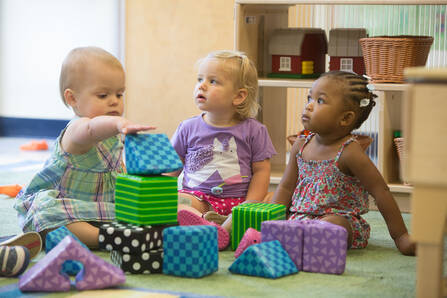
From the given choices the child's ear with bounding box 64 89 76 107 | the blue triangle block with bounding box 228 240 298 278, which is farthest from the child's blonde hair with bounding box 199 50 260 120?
the blue triangle block with bounding box 228 240 298 278

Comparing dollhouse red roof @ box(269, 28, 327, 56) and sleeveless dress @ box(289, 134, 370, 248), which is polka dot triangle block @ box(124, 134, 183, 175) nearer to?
sleeveless dress @ box(289, 134, 370, 248)

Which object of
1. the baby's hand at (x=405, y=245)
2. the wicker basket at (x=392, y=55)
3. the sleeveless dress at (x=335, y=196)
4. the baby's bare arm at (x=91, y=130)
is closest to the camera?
the baby's bare arm at (x=91, y=130)

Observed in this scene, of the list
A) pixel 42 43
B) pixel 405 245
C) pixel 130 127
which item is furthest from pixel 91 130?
pixel 42 43

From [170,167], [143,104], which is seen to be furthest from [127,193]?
[143,104]

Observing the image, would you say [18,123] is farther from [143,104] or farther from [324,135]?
[324,135]

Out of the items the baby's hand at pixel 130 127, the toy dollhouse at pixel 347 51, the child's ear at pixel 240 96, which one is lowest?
the baby's hand at pixel 130 127

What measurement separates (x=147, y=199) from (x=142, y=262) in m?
0.14

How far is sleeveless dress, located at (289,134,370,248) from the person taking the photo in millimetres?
1778

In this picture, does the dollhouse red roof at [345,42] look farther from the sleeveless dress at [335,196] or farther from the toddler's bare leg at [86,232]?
the toddler's bare leg at [86,232]

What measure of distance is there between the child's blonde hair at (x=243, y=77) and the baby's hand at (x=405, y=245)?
0.66 metres

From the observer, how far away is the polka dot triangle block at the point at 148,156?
4.83 feet

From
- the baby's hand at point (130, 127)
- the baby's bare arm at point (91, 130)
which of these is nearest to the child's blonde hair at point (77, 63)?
the baby's bare arm at point (91, 130)

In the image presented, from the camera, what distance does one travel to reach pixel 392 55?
2275 millimetres

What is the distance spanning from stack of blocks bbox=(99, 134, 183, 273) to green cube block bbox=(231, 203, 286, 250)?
9.9 inches
